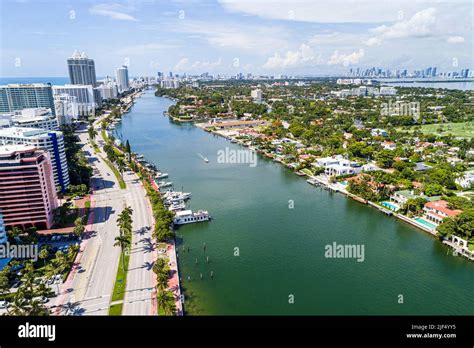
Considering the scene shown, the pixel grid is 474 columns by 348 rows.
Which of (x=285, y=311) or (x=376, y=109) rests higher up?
(x=376, y=109)

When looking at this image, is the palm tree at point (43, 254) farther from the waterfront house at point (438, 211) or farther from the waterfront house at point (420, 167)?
the waterfront house at point (420, 167)

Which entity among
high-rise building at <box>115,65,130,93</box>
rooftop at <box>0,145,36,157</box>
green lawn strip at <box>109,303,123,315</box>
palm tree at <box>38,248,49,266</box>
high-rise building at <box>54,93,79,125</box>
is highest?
high-rise building at <box>115,65,130,93</box>

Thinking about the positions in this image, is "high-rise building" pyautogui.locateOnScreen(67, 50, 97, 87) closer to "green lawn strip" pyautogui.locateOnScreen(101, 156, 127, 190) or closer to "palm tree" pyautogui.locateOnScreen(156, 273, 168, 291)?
"green lawn strip" pyautogui.locateOnScreen(101, 156, 127, 190)

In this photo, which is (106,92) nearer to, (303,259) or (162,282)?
(303,259)

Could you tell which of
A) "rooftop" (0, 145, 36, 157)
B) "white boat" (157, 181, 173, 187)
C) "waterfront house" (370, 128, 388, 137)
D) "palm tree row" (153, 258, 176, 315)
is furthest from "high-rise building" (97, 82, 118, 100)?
"palm tree row" (153, 258, 176, 315)

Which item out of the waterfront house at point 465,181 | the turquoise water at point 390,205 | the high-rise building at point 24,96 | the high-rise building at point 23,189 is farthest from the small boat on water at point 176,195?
the high-rise building at point 24,96

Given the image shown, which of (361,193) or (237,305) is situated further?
(361,193)
